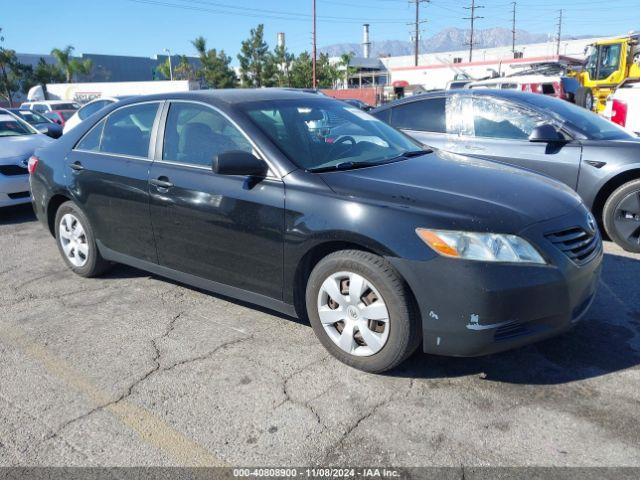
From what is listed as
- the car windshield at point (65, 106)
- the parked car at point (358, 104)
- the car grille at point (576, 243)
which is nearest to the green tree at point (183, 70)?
the car windshield at point (65, 106)

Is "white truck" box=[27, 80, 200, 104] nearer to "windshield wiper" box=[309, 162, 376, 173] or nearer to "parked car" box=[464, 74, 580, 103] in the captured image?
"parked car" box=[464, 74, 580, 103]

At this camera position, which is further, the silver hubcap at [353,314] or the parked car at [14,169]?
the parked car at [14,169]

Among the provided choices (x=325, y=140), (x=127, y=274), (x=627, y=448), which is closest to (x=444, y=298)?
(x=627, y=448)

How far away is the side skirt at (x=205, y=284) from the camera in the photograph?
361 centimetres

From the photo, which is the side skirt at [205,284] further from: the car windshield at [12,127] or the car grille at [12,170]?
the car windshield at [12,127]

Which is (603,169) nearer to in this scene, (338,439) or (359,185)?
(359,185)

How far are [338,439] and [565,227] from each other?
1.69 metres

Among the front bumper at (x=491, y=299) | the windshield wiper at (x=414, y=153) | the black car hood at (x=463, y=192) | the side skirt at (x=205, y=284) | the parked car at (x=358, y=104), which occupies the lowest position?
the side skirt at (x=205, y=284)

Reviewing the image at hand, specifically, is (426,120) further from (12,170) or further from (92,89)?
(92,89)

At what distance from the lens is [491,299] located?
2797 mm

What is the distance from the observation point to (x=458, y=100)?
634 centimetres

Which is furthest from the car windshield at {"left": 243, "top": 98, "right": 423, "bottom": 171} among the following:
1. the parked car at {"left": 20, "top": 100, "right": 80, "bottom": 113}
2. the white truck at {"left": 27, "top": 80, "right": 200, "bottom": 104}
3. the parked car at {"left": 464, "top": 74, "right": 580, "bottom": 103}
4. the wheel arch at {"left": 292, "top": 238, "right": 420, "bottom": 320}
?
the white truck at {"left": 27, "top": 80, "right": 200, "bottom": 104}

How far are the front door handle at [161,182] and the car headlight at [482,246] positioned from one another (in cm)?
199

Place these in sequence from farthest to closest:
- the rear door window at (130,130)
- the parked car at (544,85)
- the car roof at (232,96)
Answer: the parked car at (544,85) → the rear door window at (130,130) → the car roof at (232,96)
